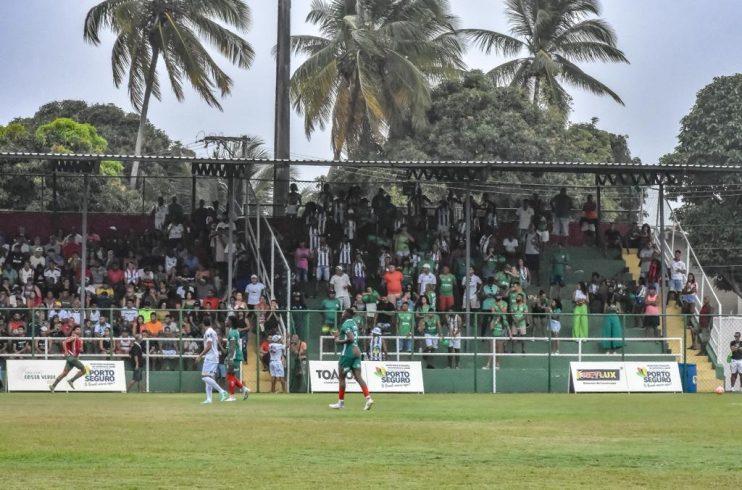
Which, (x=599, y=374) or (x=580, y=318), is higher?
(x=580, y=318)

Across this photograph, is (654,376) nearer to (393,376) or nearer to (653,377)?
(653,377)

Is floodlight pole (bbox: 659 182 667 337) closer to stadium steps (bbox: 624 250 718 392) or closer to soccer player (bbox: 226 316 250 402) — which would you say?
stadium steps (bbox: 624 250 718 392)

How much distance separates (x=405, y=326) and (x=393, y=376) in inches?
58.7

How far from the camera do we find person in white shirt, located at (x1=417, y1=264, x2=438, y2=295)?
133ft

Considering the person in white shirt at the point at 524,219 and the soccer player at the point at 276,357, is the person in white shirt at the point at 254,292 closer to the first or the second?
the soccer player at the point at 276,357

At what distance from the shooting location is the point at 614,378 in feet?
128

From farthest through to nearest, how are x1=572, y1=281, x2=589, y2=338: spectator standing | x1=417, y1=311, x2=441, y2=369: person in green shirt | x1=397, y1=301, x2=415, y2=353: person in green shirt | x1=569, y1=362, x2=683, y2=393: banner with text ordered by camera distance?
x1=572, y1=281, x2=589, y2=338: spectator standing → x1=569, y1=362, x2=683, y2=393: banner with text → x1=417, y1=311, x2=441, y2=369: person in green shirt → x1=397, y1=301, x2=415, y2=353: person in green shirt

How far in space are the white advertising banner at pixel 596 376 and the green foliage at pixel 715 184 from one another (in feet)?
73.1

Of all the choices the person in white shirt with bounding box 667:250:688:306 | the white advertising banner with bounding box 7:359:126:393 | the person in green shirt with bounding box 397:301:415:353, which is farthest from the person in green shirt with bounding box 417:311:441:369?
the person in white shirt with bounding box 667:250:688:306

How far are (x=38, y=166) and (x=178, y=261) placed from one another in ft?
53.6

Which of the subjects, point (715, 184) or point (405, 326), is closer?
point (405, 326)

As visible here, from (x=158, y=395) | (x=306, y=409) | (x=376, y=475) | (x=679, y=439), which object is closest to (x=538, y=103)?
(x=158, y=395)

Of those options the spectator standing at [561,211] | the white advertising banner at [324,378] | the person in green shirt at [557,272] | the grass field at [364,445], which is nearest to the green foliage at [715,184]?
the spectator standing at [561,211]

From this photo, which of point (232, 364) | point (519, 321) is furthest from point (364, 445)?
point (519, 321)
